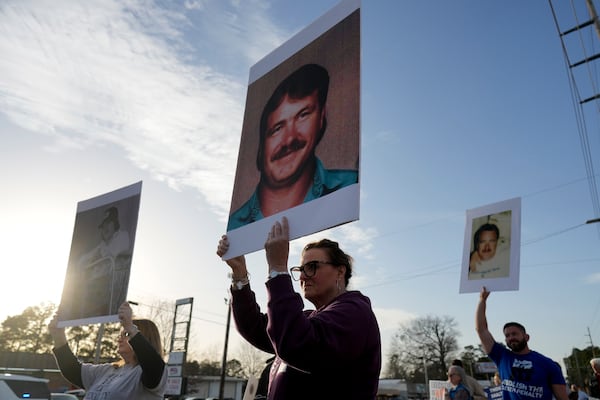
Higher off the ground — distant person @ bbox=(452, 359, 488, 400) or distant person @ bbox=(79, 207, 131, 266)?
distant person @ bbox=(79, 207, 131, 266)

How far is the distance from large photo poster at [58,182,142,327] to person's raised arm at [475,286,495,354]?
11.8 ft

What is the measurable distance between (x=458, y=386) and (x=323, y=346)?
6.92 m

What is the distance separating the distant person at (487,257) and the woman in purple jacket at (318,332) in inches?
137

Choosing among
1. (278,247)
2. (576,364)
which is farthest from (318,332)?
(576,364)

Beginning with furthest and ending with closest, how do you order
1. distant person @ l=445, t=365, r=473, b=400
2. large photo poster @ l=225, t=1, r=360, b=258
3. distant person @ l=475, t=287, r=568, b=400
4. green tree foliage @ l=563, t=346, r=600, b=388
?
green tree foliage @ l=563, t=346, r=600, b=388 → distant person @ l=445, t=365, r=473, b=400 → distant person @ l=475, t=287, r=568, b=400 → large photo poster @ l=225, t=1, r=360, b=258

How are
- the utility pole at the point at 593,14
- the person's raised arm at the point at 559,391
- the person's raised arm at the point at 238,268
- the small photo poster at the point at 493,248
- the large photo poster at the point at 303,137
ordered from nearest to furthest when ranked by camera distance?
the large photo poster at the point at 303,137, the person's raised arm at the point at 238,268, the person's raised arm at the point at 559,391, the small photo poster at the point at 493,248, the utility pole at the point at 593,14

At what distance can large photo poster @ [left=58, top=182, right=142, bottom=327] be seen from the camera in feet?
13.5

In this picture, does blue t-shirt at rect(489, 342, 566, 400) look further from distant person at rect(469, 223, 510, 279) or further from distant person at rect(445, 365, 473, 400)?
distant person at rect(445, 365, 473, 400)

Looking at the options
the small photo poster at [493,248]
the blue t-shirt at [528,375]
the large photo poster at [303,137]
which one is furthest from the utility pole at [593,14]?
the large photo poster at [303,137]

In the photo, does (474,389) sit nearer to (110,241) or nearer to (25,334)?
(110,241)

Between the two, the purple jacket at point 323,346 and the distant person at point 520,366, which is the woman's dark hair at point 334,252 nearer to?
the purple jacket at point 323,346

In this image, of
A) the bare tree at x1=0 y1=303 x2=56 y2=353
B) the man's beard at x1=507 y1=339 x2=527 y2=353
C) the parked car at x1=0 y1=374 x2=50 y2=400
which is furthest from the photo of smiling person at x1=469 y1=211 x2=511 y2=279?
the bare tree at x1=0 y1=303 x2=56 y2=353

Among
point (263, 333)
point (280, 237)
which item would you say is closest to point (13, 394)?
point (263, 333)

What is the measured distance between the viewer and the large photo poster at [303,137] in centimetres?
215
